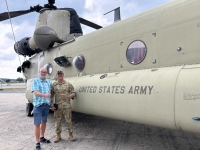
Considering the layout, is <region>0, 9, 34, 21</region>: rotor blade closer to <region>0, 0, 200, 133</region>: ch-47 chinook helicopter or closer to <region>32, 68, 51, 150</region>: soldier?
<region>0, 0, 200, 133</region>: ch-47 chinook helicopter

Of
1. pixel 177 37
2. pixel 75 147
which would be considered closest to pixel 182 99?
Answer: pixel 177 37

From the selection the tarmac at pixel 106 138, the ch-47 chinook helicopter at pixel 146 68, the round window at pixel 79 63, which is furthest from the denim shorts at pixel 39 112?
the round window at pixel 79 63

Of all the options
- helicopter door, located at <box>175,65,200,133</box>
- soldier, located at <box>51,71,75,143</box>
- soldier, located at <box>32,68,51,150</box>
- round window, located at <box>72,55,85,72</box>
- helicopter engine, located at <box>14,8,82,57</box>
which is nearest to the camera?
helicopter door, located at <box>175,65,200,133</box>

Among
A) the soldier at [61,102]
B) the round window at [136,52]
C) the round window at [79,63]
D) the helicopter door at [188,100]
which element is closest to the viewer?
the helicopter door at [188,100]

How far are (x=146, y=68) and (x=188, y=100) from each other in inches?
47.3

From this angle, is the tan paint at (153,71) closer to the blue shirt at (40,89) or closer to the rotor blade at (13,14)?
the blue shirt at (40,89)

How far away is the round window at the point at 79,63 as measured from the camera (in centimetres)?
535

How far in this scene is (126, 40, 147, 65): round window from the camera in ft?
12.6

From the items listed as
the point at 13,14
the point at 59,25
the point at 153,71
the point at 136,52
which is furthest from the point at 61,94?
the point at 13,14

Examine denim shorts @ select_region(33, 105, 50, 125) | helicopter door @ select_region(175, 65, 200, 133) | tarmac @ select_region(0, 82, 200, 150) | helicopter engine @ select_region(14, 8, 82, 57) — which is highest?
helicopter engine @ select_region(14, 8, 82, 57)

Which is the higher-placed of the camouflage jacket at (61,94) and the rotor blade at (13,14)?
the rotor blade at (13,14)

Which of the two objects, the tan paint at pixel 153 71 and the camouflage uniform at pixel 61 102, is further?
the camouflage uniform at pixel 61 102

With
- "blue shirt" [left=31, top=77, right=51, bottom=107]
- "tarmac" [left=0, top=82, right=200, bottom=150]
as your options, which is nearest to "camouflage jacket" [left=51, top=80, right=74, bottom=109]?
"blue shirt" [left=31, top=77, right=51, bottom=107]

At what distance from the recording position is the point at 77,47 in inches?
223
